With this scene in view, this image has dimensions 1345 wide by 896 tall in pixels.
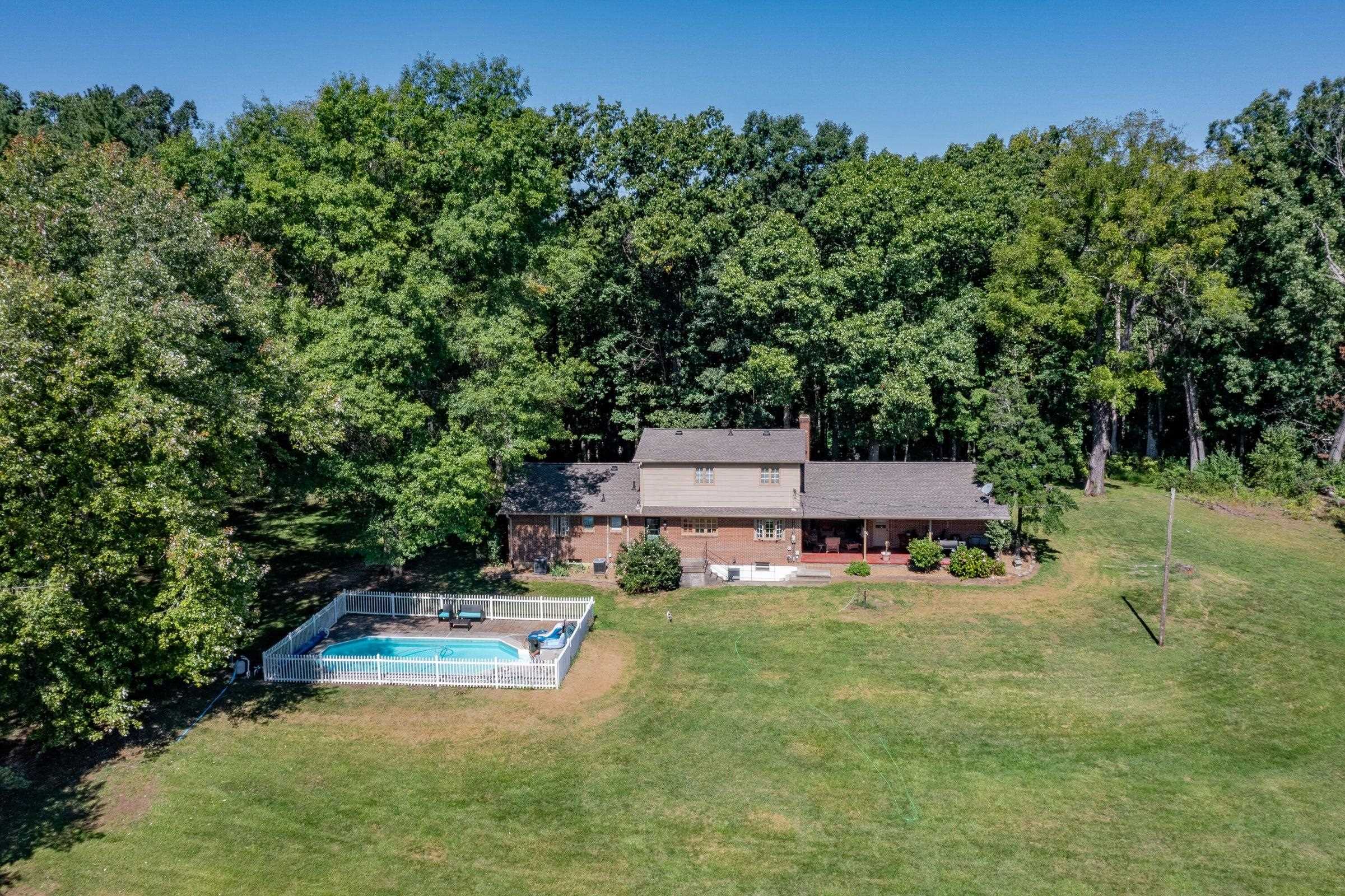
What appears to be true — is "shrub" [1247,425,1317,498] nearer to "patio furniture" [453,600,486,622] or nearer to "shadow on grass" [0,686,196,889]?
"patio furniture" [453,600,486,622]

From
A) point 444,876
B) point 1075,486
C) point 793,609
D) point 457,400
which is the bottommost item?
point 444,876

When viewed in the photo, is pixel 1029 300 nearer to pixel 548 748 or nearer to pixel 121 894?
pixel 548 748

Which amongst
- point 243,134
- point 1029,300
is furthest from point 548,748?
point 1029,300

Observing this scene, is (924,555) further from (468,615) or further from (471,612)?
(468,615)

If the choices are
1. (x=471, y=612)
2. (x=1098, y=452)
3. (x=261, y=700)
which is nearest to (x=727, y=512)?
(x=471, y=612)

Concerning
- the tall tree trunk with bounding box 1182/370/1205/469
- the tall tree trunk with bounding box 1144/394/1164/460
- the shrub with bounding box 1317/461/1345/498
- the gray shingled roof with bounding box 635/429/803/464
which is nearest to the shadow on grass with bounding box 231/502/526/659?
the gray shingled roof with bounding box 635/429/803/464

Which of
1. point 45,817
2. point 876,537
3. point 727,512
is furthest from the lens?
point 876,537

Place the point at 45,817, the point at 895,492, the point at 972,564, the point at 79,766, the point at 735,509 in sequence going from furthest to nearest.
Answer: the point at 895,492, the point at 735,509, the point at 972,564, the point at 79,766, the point at 45,817
